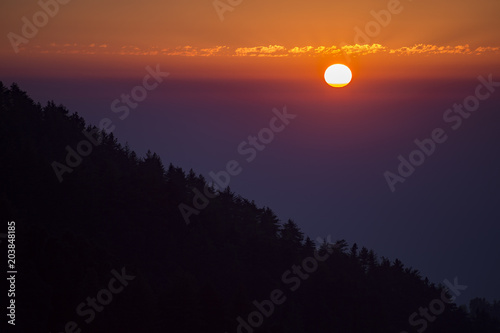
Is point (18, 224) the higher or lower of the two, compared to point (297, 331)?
higher

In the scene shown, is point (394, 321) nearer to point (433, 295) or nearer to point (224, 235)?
point (433, 295)

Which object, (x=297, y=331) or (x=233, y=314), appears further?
(x=297, y=331)

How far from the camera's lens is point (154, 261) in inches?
1332

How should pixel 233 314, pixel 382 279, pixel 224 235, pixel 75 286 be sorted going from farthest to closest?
1. pixel 382 279
2. pixel 224 235
3. pixel 233 314
4. pixel 75 286

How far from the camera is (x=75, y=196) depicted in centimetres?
3341

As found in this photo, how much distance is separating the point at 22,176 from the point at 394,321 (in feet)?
79.5

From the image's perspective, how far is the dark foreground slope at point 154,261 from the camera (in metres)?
22.6

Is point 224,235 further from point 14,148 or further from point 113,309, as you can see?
point 113,309

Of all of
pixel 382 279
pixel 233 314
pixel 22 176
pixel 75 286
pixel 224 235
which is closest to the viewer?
pixel 75 286

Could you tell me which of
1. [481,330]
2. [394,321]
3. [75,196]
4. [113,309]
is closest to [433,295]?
[481,330]

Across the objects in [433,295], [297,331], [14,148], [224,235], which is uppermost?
[14,148]

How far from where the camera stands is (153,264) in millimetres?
33562

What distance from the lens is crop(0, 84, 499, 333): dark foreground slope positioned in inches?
890

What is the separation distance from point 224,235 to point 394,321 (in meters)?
12.2
